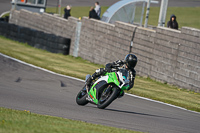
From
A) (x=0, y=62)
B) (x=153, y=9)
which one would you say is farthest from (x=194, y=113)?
(x=153, y=9)

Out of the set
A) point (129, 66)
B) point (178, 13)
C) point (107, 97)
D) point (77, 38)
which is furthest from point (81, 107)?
point (178, 13)

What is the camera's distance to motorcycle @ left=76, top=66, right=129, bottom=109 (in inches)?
328

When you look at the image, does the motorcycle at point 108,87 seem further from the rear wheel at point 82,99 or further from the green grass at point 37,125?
the green grass at point 37,125

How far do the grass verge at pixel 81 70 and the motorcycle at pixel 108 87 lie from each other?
3.21m

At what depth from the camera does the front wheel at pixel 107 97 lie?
8.24 m

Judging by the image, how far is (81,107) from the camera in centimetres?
895

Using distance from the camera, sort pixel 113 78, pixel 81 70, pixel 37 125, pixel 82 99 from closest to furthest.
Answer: pixel 37 125 < pixel 113 78 < pixel 82 99 < pixel 81 70

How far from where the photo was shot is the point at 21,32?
23016mm

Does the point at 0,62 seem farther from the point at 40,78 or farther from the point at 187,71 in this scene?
the point at 187,71

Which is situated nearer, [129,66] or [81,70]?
[129,66]

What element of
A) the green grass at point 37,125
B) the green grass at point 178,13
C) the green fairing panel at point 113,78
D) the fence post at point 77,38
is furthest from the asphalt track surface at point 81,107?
the green grass at point 178,13

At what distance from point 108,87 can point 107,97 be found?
0.22m

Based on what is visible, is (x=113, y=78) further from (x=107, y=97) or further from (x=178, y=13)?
(x=178, y=13)

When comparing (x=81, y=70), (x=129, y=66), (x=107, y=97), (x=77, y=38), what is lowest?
(x=81, y=70)
